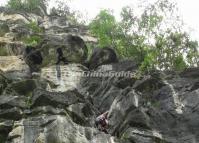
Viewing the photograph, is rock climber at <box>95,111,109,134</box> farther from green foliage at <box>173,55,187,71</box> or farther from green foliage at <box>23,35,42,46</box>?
green foliage at <box>23,35,42,46</box>

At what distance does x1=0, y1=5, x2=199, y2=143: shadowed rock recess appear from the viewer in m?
21.2

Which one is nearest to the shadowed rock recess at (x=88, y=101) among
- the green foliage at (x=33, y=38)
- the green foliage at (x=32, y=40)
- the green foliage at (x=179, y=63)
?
the green foliage at (x=179, y=63)

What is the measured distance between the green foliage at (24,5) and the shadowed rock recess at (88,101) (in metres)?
29.3

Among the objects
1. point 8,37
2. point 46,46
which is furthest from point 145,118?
point 8,37

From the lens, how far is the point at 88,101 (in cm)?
2636

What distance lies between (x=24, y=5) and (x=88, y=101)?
41437 millimetres

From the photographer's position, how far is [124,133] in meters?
22.1

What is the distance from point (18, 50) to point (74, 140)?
71.0 ft

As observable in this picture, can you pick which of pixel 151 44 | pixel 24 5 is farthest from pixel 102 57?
pixel 24 5

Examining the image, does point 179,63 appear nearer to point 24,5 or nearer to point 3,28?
point 3,28

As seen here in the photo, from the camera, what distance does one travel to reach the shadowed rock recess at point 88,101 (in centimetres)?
2123

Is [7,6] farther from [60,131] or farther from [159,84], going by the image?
[60,131]

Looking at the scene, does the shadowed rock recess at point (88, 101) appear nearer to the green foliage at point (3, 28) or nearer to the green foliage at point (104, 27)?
the green foliage at point (104, 27)

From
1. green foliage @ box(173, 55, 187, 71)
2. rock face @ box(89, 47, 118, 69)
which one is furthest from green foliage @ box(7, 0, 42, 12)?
green foliage @ box(173, 55, 187, 71)
